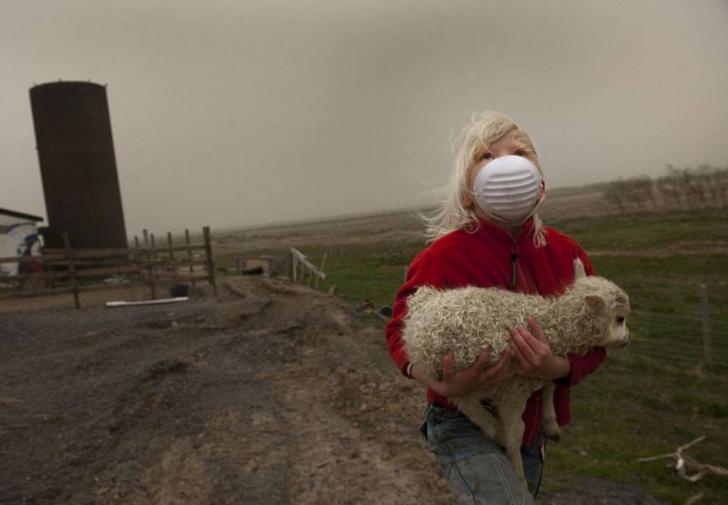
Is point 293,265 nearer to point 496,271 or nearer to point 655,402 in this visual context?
point 655,402

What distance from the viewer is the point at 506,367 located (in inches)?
75.4

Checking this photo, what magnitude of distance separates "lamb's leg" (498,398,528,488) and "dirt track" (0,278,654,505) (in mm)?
3044

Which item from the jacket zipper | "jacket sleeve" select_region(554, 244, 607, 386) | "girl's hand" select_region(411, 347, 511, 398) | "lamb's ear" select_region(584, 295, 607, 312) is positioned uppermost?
the jacket zipper

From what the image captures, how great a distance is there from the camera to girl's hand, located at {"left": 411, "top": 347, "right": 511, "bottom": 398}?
6.11ft

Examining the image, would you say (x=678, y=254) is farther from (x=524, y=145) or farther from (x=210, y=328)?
(x=524, y=145)

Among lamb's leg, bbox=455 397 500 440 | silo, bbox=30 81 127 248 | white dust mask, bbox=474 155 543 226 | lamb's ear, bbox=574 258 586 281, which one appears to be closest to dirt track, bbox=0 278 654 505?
lamb's leg, bbox=455 397 500 440

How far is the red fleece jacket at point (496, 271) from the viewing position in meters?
2.14

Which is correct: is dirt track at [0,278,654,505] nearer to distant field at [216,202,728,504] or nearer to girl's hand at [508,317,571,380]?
distant field at [216,202,728,504]

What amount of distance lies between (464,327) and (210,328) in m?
11.5

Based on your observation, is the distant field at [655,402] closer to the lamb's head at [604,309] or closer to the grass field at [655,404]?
the grass field at [655,404]

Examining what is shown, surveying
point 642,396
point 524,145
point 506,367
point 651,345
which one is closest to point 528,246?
point 524,145

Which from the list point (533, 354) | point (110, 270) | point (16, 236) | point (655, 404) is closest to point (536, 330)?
point (533, 354)

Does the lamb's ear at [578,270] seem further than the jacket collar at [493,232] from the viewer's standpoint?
Yes

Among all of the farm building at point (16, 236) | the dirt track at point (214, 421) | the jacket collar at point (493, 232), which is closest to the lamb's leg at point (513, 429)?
the jacket collar at point (493, 232)
